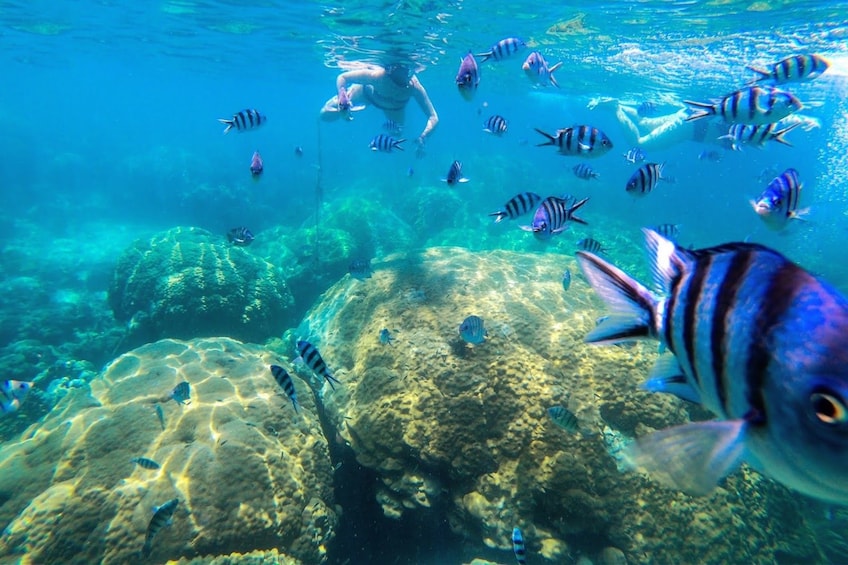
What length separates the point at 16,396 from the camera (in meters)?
5.21

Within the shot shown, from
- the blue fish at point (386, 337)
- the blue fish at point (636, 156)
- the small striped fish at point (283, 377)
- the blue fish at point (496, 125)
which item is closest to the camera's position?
the small striped fish at point (283, 377)

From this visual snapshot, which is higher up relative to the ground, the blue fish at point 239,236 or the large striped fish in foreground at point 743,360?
the large striped fish in foreground at point 743,360

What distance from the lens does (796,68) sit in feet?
16.4

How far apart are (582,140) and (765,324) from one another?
451cm

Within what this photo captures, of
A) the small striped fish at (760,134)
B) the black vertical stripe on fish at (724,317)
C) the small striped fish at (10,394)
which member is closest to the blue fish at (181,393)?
the small striped fish at (10,394)

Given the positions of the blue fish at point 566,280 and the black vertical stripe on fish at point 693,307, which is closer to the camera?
the black vertical stripe on fish at point 693,307

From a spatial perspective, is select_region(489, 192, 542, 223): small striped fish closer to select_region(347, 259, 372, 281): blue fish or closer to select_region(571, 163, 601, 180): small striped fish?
select_region(571, 163, 601, 180): small striped fish

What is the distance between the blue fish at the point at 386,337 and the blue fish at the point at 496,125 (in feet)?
13.6

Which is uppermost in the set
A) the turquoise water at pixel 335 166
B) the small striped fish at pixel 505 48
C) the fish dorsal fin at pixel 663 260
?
the small striped fish at pixel 505 48

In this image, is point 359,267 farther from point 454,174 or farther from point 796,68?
point 796,68

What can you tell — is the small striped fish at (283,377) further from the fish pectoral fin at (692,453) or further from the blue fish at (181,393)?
the fish pectoral fin at (692,453)

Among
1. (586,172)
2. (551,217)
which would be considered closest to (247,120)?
(551,217)

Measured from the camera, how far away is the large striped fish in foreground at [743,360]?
740 millimetres

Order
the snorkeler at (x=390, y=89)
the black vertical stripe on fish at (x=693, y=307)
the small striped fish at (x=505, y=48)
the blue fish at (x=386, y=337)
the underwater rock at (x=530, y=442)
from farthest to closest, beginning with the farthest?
the snorkeler at (x=390, y=89)
the blue fish at (x=386, y=337)
the small striped fish at (x=505, y=48)
the underwater rock at (x=530, y=442)
the black vertical stripe on fish at (x=693, y=307)
